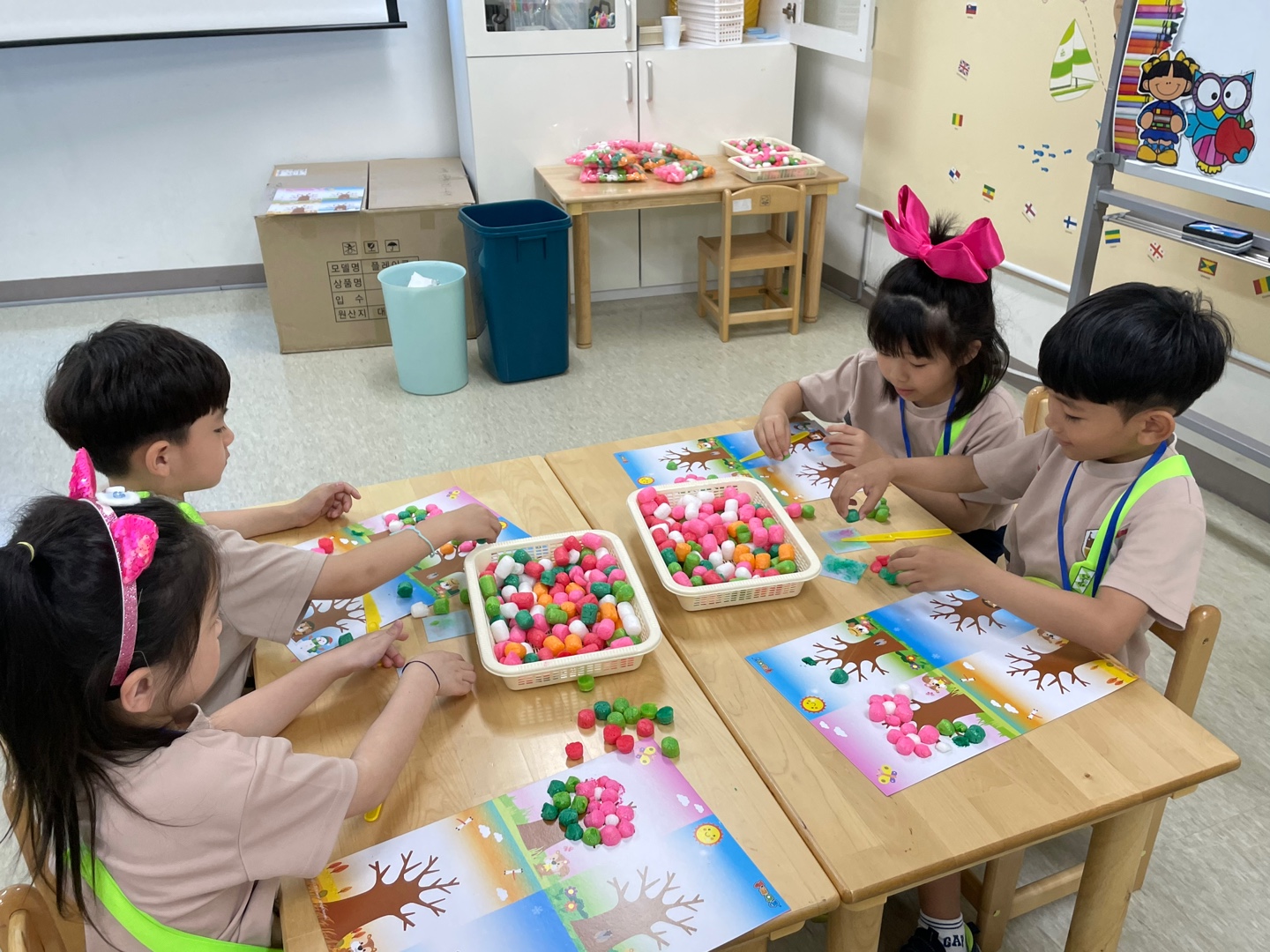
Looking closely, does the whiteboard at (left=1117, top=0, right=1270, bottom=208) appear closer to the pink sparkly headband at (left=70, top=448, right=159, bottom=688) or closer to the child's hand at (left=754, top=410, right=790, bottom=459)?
the child's hand at (left=754, top=410, right=790, bottom=459)

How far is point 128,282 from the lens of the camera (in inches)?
172

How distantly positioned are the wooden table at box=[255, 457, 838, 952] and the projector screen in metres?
3.56

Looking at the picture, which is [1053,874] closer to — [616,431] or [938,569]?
[938,569]

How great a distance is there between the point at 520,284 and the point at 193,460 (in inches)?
84.7

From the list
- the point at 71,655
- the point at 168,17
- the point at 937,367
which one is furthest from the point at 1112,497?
the point at 168,17

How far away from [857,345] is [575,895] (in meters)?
3.29

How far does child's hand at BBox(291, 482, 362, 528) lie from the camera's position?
1.55m

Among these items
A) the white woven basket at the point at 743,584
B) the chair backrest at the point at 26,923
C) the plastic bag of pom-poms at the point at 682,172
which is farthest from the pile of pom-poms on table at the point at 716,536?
the plastic bag of pom-poms at the point at 682,172

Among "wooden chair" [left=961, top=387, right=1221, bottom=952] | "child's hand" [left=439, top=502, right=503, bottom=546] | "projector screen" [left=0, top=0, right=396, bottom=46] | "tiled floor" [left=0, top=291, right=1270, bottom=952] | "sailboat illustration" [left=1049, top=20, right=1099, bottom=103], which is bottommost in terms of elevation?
"tiled floor" [left=0, top=291, right=1270, bottom=952]

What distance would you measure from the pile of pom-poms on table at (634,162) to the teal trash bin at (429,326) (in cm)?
69

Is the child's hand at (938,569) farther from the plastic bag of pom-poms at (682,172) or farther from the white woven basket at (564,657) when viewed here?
the plastic bag of pom-poms at (682,172)

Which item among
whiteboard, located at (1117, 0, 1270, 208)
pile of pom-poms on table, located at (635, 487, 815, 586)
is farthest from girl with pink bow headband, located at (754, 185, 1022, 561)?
whiteboard, located at (1117, 0, 1270, 208)

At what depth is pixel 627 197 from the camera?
11.7 feet

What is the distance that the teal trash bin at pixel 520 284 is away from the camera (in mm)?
3381
